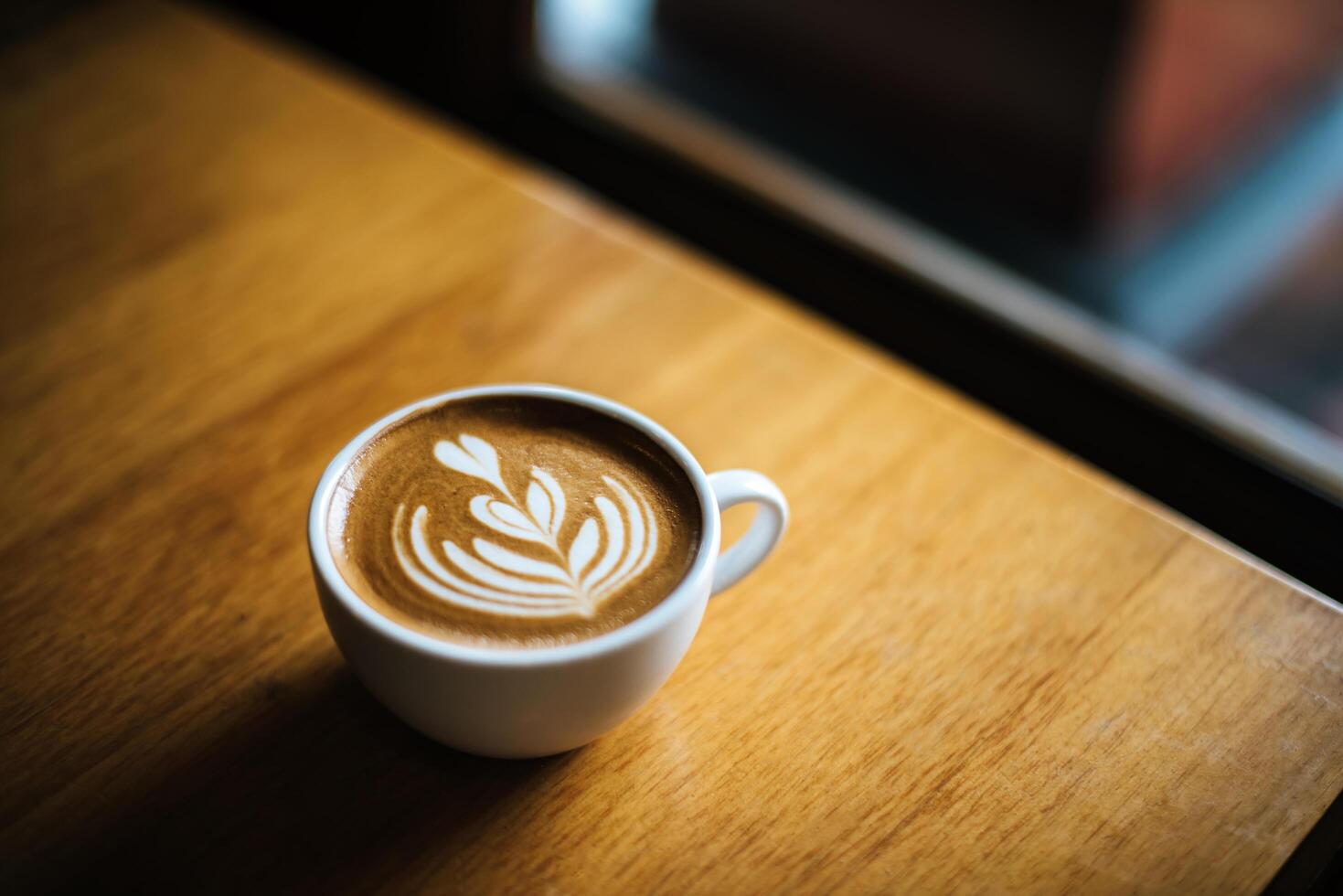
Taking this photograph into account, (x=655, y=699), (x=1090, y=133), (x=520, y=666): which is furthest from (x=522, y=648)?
(x=1090, y=133)

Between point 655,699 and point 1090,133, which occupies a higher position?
point 655,699

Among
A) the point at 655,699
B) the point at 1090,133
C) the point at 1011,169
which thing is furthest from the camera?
the point at 1011,169

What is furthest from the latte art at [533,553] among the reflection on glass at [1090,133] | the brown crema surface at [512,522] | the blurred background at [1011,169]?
the reflection on glass at [1090,133]

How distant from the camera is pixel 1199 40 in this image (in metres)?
1.96

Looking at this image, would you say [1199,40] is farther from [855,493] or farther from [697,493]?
[697,493]

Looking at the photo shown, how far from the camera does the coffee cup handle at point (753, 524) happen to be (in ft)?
1.86

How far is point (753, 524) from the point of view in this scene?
587mm

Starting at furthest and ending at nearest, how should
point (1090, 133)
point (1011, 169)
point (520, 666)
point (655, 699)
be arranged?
point (1011, 169)
point (1090, 133)
point (655, 699)
point (520, 666)

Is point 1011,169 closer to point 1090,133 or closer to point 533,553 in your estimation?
point 1090,133

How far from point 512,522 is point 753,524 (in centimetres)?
11

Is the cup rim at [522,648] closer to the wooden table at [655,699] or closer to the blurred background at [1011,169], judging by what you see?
the wooden table at [655,699]

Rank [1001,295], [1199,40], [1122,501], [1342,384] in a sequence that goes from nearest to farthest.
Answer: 1. [1122,501]
2. [1001,295]
3. [1342,384]
4. [1199,40]

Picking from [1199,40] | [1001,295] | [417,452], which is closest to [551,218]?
[417,452]

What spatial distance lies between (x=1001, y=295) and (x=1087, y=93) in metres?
0.87
